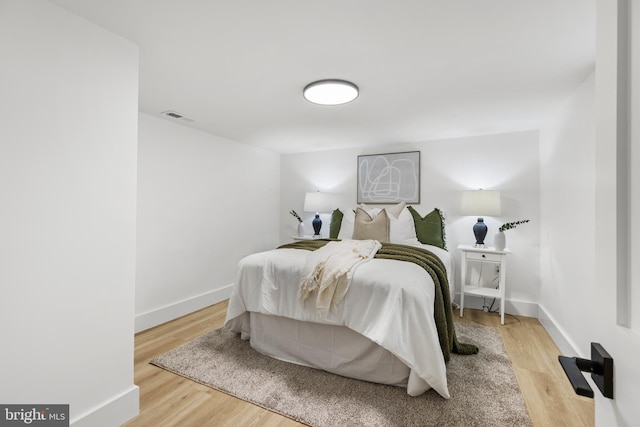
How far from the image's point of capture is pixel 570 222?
2.42 meters

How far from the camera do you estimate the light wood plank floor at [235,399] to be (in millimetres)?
1688

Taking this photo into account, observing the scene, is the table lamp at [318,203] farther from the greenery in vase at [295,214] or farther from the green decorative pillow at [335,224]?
the greenery in vase at [295,214]

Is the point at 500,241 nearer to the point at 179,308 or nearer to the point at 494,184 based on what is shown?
the point at 494,184

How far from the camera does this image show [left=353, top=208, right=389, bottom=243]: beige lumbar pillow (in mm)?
3365

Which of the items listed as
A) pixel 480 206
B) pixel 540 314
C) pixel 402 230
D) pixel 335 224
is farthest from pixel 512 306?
pixel 335 224

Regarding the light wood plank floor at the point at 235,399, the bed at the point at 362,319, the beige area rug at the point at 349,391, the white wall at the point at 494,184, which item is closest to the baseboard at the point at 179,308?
the light wood plank floor at the point at 235,399

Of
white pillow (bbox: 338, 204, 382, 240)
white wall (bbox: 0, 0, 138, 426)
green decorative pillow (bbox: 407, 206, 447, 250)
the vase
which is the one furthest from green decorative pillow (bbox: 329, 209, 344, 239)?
white wall (bbox: 0, 0, 138, 426)

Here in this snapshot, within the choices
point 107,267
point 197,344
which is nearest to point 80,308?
point 107,267

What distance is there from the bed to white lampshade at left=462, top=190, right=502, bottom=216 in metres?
1.05

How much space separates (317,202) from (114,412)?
Result: 10.7 feet

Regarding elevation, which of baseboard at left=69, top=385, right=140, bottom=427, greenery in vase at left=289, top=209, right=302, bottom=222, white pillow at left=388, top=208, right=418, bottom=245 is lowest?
baseboard at left=69, top=385, right=140, bottom=427

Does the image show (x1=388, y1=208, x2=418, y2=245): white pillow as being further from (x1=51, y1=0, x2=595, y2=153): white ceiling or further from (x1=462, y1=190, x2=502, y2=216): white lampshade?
(x1=51, y1=0, x2=595, y2=153): white ceiling

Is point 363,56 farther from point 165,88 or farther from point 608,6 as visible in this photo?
point 165,88

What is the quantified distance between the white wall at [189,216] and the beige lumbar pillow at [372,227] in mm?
1825
